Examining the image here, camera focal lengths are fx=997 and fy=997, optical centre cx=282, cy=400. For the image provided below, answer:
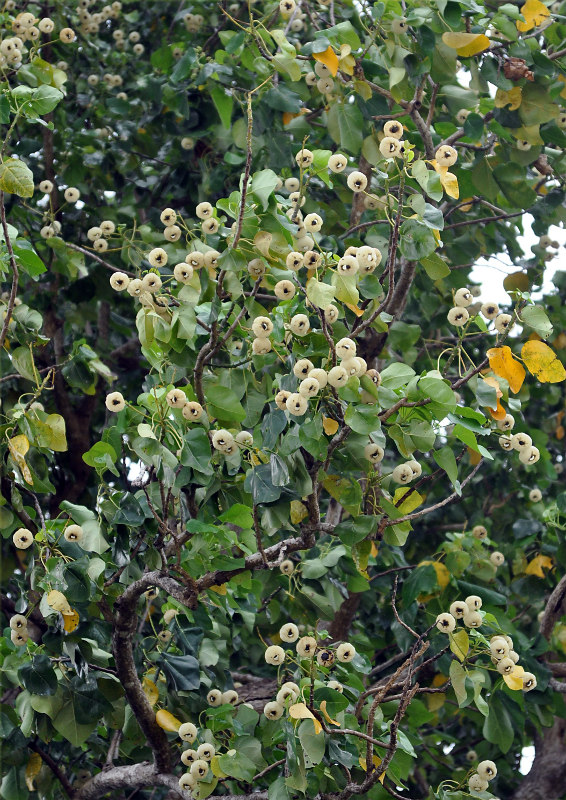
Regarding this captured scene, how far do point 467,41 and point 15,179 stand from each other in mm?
1396

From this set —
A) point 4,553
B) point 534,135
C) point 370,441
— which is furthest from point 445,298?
point 4,553

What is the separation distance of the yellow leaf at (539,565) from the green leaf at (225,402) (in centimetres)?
190

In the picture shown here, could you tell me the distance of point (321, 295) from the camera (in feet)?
7.19

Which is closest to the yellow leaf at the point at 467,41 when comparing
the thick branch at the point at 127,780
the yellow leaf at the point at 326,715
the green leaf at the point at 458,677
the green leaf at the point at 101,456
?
the green leaf at the point at 101,456

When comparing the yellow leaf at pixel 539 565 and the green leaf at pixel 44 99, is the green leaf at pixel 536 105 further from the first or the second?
the yellow leaf at pixel 539 565

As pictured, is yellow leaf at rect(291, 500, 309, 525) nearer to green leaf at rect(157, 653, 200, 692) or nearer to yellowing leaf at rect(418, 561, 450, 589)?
green leaf at rect(157, 653, 200, 692)

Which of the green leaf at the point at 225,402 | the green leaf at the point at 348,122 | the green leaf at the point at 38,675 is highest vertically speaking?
the green leaf at the point at 348,122

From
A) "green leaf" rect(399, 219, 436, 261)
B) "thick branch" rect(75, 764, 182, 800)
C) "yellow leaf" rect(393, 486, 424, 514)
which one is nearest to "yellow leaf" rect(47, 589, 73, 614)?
"thick branch" rect(75, 764, 182, 800)

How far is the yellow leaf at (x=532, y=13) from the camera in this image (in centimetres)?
301

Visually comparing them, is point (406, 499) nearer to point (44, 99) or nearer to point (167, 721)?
point (167, 721)

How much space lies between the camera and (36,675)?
2.72m

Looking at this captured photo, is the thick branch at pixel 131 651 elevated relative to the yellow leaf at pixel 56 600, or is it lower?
lower

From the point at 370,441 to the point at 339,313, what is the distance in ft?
1.11

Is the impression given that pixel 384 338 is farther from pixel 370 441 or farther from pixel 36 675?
pixel 36 675
